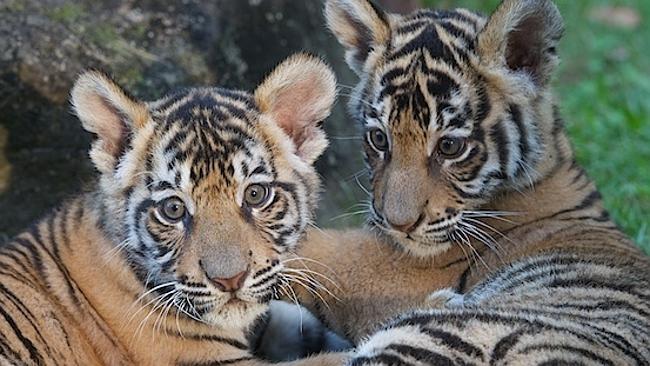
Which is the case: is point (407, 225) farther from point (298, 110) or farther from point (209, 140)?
point (209, 140)

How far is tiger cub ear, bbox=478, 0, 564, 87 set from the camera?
4.50 metres

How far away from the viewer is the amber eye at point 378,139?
4621 mm

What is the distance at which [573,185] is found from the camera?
15.8ft

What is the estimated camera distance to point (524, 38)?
4.68 m

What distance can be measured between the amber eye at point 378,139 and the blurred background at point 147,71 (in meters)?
0.44

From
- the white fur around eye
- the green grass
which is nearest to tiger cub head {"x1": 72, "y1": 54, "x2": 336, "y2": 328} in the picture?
the white fur around eye

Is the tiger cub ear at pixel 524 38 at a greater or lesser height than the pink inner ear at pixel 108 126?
greater

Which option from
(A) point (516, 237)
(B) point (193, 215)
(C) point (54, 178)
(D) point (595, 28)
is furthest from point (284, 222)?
(D) point (595, 28)

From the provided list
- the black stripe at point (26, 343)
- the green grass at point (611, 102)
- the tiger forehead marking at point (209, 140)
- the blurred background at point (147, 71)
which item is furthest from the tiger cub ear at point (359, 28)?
the black stripe at point (26, 343)

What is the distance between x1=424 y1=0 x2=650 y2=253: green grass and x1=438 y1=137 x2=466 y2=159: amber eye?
143cm

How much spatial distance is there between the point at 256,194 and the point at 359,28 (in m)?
1.15

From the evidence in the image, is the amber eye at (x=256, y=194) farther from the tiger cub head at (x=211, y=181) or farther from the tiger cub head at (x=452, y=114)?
the tiger cub head at (x=452, y=114)

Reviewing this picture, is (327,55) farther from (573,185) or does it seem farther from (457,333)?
(457,333)

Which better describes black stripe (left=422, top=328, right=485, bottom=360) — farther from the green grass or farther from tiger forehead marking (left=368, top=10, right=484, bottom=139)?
the green grass
